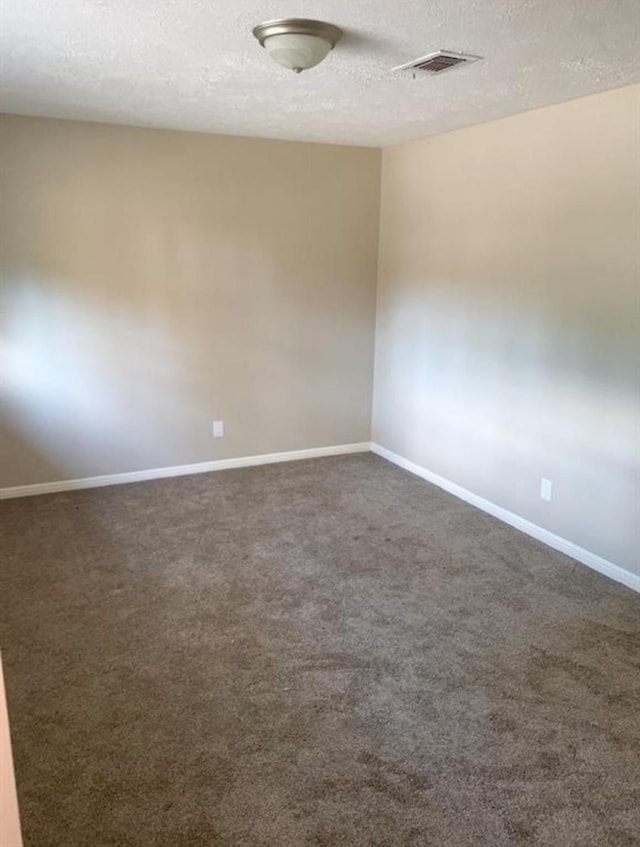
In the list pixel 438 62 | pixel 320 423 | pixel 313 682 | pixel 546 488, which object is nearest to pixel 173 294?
pixel 320 423

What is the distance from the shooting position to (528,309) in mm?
3627

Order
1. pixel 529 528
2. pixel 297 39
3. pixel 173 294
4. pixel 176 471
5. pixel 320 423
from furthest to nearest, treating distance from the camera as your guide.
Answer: pixel 320 423 < pixel 176 471 < pixel 173 294 < pixel 529 528 < pixel 297 39

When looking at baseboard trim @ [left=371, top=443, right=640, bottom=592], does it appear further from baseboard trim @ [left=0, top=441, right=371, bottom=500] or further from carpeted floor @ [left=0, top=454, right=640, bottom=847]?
baseboard trim @ [left=0, top=441, right=371, bottom=500]

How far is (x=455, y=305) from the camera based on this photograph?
13.8 feet

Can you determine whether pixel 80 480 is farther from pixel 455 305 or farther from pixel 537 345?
pixel 537 345

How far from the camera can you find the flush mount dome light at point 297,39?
217cm

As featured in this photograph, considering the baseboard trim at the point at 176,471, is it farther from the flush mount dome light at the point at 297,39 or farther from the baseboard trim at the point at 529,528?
the flush mount dome light at the point at 297,39

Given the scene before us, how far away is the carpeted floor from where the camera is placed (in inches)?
73.1

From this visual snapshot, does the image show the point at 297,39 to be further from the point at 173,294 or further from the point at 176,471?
the point at 176,471

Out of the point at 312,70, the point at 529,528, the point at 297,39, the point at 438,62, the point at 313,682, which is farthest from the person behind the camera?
the point at 529,528

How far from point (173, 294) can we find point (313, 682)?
9.24ft

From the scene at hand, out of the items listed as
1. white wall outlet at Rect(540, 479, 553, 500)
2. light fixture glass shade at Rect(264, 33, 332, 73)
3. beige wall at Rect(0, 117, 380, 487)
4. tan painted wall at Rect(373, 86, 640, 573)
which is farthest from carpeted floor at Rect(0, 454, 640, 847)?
light fixture glass shade at Rect(264, 33, 332, 73)

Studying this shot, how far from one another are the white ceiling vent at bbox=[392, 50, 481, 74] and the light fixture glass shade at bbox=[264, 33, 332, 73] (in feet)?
1.40

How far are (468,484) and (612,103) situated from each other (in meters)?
2.27
